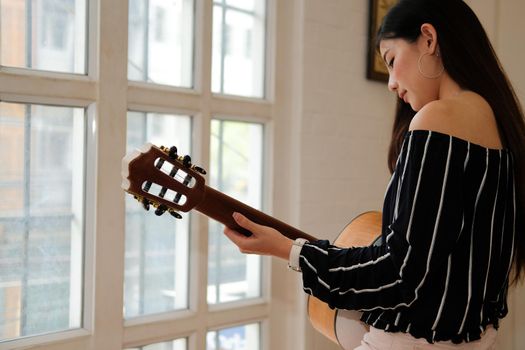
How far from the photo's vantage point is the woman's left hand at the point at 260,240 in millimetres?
1083

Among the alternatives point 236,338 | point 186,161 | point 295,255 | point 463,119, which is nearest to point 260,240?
point 295,255

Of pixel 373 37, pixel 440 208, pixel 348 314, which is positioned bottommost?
pixel 348 314

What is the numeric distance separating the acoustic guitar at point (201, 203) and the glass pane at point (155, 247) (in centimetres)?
19

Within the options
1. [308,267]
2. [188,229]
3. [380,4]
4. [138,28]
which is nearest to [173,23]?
[138,28]

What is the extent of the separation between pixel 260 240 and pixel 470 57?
20.1 inches

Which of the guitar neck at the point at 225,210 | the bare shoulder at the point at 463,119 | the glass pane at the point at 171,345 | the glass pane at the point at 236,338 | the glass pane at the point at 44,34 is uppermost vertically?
the glass pane at the point at 44,34

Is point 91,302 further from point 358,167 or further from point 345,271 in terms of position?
point 358,167

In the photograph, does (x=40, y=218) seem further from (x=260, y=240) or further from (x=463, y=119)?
(x=463, y=119)

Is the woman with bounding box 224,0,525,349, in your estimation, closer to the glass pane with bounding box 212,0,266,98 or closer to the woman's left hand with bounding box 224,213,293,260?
the woman's left hand with bounding box 224,213,293,260

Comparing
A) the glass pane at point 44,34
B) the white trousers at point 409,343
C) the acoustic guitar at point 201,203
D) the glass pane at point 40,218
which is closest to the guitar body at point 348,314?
the acoustic guitar at point 201,203

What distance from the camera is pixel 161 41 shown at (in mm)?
1611

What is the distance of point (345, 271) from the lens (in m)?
0.98

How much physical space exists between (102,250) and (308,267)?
64 cm

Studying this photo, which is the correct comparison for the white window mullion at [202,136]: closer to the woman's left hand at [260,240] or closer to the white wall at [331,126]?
the white wall at [331,126]
